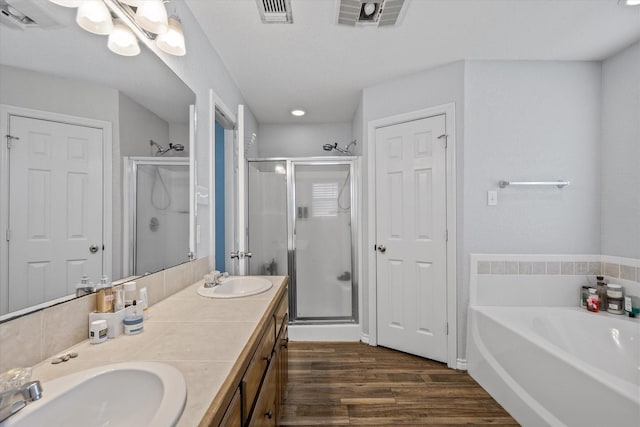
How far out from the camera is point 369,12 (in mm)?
1661

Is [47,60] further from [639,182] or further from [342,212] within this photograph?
[639,182]

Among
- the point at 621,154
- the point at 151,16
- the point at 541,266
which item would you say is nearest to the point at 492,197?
the point at 541,266

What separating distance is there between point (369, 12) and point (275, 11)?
55cm

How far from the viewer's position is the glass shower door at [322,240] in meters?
2.94

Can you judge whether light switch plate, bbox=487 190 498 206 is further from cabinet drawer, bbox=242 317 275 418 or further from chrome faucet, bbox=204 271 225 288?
chrome faucet, bbox=204 271 225 288

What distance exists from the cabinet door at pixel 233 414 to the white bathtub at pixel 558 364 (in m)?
1.45

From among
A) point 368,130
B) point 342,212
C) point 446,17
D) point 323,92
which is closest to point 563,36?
point 446,17

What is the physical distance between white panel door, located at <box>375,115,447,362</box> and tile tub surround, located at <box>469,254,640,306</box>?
0.28m

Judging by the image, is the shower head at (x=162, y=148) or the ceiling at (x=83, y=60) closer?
the ceiling at (x=83, y=60)

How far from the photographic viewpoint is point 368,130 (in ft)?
8.70

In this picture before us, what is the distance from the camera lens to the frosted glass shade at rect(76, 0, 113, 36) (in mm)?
874

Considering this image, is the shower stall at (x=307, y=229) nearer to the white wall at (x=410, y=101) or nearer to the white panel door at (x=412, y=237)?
the white wall at (x=410, y=101)

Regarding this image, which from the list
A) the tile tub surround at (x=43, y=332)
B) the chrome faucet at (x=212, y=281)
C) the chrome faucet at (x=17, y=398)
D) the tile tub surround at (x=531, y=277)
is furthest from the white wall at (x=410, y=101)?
the chrome faucet at (x=17, y=398)

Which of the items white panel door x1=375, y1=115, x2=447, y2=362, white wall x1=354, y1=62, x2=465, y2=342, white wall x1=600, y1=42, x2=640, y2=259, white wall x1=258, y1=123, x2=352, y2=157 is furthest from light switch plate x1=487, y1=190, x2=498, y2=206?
white wall x1=258, y1=123, x2=352, y2=157
